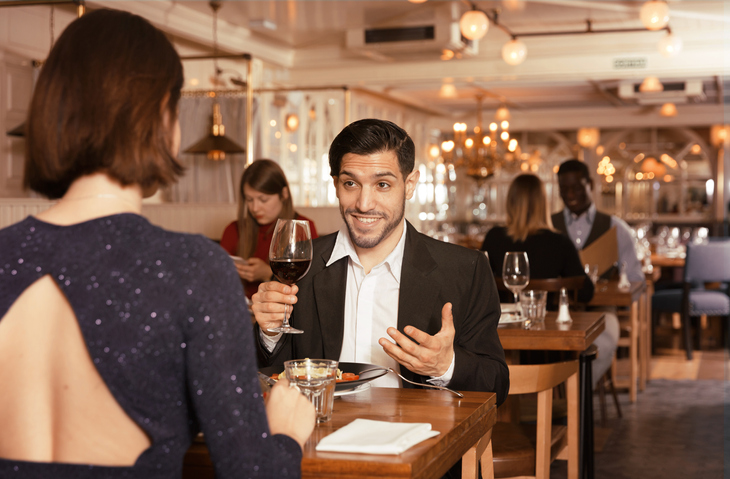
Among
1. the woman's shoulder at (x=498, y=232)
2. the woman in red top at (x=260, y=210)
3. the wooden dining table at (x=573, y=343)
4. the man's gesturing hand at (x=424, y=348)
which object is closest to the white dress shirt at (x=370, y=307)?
the man's gesturing hand at (x=424, y=348)

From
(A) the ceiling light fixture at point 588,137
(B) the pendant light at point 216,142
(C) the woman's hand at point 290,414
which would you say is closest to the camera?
(C) the woman's hand at point 290,414

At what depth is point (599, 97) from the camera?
11.4 m

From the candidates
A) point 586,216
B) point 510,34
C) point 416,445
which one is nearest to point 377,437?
point 416,445

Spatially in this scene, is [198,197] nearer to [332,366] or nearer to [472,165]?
[472,165]

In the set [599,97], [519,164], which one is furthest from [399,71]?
[519,164]

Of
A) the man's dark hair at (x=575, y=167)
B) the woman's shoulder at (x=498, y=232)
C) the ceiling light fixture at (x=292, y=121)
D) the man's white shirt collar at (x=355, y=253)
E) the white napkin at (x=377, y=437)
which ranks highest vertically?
the ceiling light fixture at (x=292, y=121)

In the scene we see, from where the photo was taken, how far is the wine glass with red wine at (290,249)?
1794 millimetres

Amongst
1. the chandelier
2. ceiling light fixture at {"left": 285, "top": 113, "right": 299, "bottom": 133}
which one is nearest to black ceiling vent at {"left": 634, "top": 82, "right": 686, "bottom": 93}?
the chandelier

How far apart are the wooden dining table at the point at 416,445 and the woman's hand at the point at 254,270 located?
2194 mm

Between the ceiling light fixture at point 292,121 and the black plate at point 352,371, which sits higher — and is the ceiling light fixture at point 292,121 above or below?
above

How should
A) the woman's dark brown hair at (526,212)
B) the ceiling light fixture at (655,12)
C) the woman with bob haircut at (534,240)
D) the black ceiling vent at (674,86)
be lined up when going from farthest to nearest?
the black ceiling vent at (674,86) < the ceiling light fixture at (655,12) < the woman's dark brown hair at (526,212) < the woman with bob haircut at (534,240)

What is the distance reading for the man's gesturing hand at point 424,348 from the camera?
1502mm

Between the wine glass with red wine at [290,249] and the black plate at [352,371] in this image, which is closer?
the black plate at [352,371]

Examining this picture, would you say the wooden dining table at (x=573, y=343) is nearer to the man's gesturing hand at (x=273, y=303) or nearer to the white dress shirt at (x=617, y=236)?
the man's gesturing hand at (x=273, y=303)
